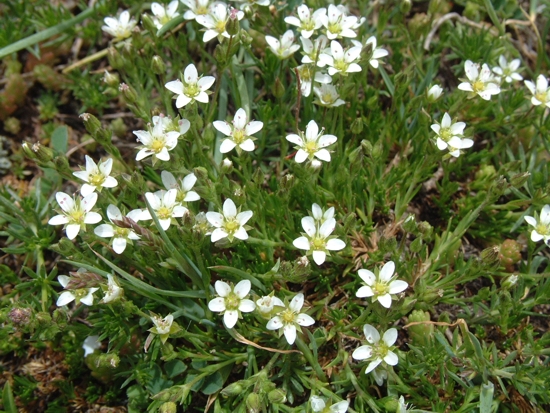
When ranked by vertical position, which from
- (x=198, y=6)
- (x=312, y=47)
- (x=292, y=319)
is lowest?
(x=292, y=319)

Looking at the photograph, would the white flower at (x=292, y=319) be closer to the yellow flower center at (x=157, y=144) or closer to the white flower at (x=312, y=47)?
the yellow flower center at (x=157, y=144)

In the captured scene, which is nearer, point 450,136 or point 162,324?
point 162,324

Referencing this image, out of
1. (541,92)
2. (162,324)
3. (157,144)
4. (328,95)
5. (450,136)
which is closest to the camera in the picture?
(162,324)

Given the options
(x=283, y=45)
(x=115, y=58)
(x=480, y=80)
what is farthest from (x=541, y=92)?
(x=115, y=58)

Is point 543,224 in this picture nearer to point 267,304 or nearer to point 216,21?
point 267,304

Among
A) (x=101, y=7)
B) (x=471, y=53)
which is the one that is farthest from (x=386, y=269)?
(x=101, y=7)
